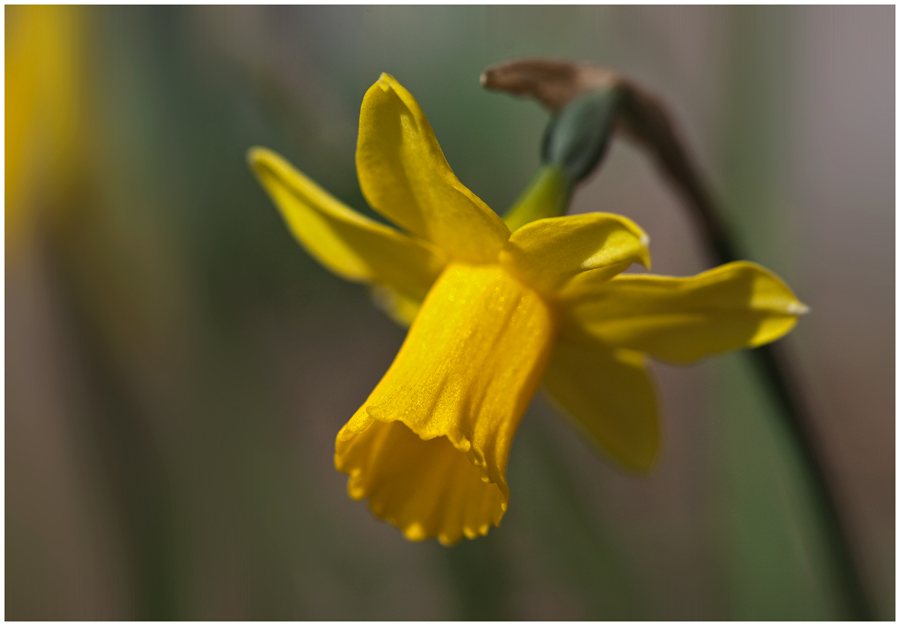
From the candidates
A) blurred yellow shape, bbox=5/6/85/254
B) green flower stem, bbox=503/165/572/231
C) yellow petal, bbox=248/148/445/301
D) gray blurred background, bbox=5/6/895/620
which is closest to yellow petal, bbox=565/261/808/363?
green flower stem, bbox=503/165/572/231

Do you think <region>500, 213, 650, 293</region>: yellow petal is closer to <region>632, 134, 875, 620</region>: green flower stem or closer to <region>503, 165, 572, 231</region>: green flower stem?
<region>503, 165, 572, 231</region>: green flower stem

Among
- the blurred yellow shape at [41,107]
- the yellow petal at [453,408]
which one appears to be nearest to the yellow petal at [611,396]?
the yellow petal at [453,408]

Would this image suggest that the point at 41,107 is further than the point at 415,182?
Yes

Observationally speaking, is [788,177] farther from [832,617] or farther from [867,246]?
[832,617]

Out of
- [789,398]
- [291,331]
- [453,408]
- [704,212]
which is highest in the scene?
[704,212]

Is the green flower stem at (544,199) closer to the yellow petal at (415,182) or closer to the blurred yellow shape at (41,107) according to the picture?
the yellow petal at (415,182)

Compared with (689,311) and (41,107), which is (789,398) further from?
(41,107)

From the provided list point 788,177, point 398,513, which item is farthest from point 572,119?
point 788,177

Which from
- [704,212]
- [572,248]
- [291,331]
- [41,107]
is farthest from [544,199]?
[41,107]
